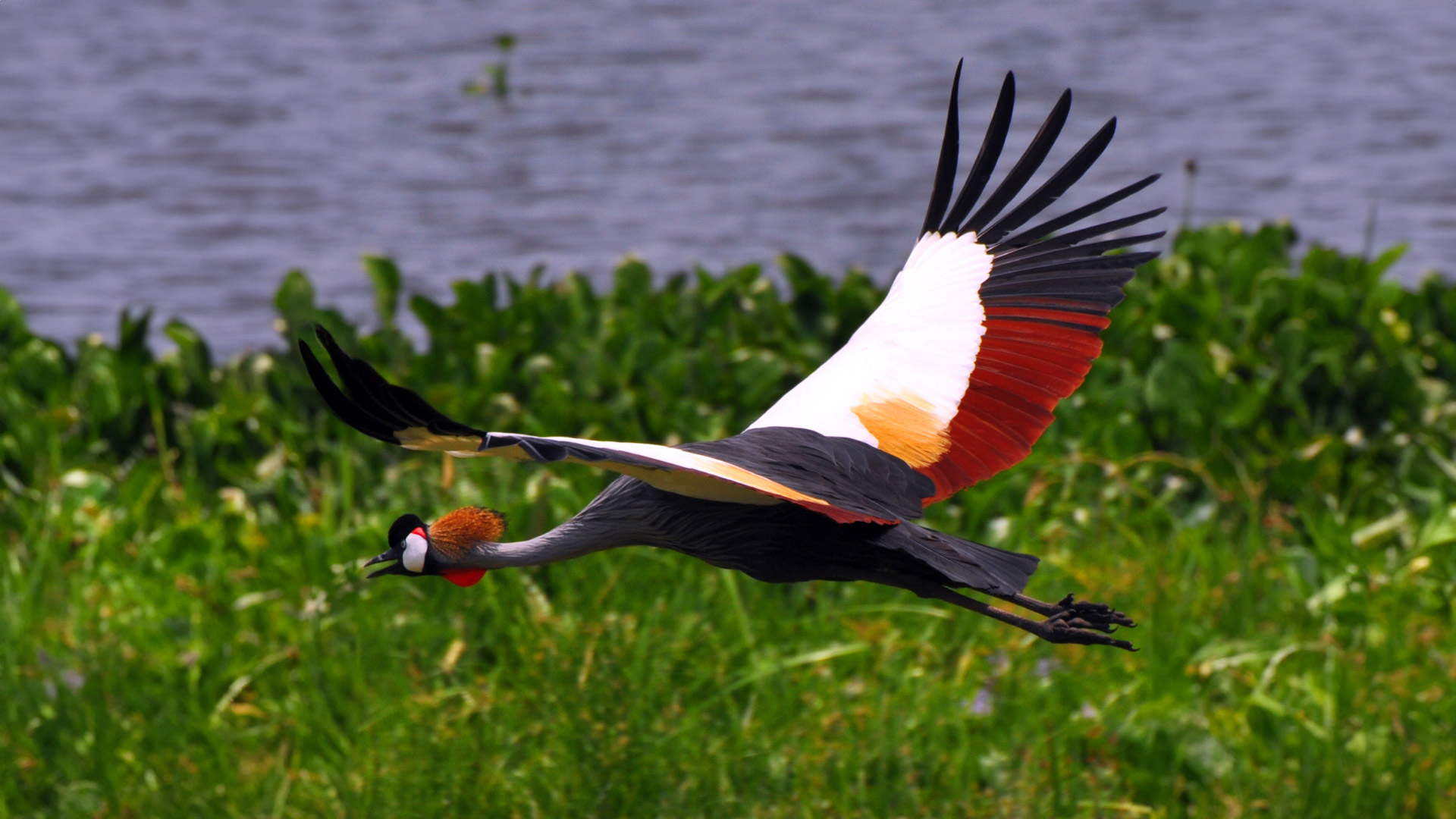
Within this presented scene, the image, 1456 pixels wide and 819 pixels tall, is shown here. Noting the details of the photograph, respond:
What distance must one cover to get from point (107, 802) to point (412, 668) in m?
0.93

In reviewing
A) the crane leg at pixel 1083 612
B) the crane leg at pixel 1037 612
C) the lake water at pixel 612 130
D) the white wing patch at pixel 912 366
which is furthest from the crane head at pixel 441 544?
the lake water at pixel 612 130

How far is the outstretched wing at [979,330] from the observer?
247 cm

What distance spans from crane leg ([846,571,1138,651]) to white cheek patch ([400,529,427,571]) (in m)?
0.49

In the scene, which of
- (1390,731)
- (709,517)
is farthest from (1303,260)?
(709,517)

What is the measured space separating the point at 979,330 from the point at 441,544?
3.94 feet

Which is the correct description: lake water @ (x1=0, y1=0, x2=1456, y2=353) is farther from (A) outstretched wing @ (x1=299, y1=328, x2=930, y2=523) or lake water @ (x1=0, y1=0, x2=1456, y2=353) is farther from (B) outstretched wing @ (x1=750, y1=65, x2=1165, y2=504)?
(A) outstretched wing @ (x1=299, y1=328, x2=930, y2=523)

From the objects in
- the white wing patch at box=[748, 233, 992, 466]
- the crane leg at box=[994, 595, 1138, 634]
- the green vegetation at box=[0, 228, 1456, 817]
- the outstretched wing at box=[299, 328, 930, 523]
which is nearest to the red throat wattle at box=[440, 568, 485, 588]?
the outstretched wing at box=[299, 328, 930, 523]

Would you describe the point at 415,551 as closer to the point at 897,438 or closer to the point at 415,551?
the point at 415,551

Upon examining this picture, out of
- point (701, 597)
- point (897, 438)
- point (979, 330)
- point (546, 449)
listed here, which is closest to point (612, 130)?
point (701, 597)

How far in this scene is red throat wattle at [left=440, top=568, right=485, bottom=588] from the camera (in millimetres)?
1857

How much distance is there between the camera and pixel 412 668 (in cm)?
471

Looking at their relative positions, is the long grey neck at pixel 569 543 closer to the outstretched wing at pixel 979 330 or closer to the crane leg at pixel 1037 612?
the crane leg at pixel 1037 612

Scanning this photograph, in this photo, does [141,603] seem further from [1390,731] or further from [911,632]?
[1390,731]

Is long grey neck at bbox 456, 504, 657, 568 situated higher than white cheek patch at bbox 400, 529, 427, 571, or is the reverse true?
white cheek patch at bbox 400, 529, 427, 571
